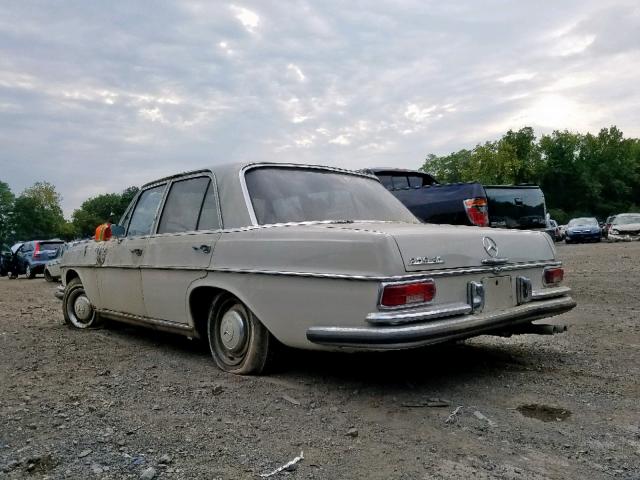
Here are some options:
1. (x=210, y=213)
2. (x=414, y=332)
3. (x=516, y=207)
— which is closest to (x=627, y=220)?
(x=516, y=207)

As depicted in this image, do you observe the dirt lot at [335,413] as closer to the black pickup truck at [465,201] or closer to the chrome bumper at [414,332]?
the chrome bumper at [414,332]

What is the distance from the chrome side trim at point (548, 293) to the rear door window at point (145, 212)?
325 cm

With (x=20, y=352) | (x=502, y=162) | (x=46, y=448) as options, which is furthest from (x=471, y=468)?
(x=502, y=162)

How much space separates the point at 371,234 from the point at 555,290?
5.96 feet

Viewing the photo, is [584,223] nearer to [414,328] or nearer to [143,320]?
[143,320]

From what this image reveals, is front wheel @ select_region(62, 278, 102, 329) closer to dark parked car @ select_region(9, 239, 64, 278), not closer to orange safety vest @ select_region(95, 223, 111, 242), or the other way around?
orange safety vest @ select_region(95, 223, 111, 242)

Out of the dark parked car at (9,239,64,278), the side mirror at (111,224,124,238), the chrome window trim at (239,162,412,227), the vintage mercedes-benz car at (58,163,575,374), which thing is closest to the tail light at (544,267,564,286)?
the vintage mercedes-benz car at (58,163,575,374)

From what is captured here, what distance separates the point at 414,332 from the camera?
301 cm

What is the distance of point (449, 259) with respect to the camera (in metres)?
3.32

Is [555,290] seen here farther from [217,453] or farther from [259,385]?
[217,453]

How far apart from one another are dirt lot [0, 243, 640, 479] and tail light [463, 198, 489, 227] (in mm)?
3459

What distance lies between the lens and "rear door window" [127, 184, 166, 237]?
16.5 feet

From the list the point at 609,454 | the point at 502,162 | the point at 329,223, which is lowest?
the point at 609,454

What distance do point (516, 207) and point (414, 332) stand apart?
848 cm
